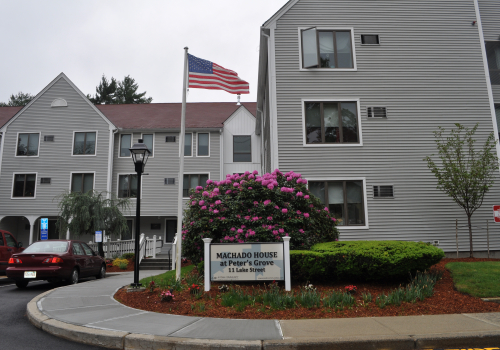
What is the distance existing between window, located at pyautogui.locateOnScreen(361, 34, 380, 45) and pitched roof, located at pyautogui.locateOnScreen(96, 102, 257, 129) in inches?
479

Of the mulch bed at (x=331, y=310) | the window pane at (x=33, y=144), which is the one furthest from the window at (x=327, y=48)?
the window pane at (x=33, y=144)

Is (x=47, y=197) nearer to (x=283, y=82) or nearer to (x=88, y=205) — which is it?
(x=88, y=205)

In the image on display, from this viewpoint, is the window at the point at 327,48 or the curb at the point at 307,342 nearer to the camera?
the curb at the point at 307,342

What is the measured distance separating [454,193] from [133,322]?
11.4 m

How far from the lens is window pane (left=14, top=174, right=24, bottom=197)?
24328mm

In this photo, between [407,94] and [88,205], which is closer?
[407,94]

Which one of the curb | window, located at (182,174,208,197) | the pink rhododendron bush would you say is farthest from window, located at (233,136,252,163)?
the curb

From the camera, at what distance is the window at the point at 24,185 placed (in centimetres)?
2425

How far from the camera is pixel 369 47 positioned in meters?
15.2

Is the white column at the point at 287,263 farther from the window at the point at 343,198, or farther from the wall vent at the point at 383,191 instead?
the wall vent at the point at 383,191

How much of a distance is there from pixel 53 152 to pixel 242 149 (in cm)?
1232

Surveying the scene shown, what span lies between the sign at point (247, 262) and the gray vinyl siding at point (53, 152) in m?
17.8

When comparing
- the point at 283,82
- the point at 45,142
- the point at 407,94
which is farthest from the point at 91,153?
the point at 407,94

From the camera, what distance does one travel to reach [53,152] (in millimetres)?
24641
